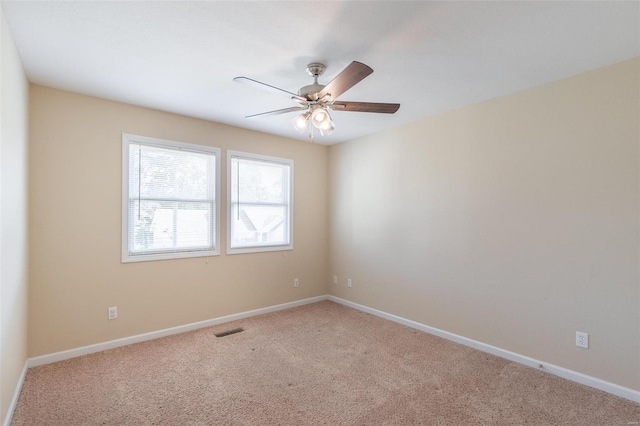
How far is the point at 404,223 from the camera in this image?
3.90 metres

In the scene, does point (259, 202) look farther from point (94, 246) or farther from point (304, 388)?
point (304, 388)

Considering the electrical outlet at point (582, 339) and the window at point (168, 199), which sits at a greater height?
the window at point (168, 199)

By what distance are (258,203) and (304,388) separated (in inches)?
99.2

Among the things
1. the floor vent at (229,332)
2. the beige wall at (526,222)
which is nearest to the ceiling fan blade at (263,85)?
the beige wall at (526,222)

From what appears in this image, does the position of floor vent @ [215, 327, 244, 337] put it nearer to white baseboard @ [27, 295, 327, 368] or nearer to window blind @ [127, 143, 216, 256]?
white baseboard @ [27, 295, 327, 368]

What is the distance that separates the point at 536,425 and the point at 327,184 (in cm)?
378

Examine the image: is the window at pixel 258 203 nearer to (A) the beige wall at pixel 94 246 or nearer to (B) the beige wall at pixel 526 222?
(A) the beige wall at pixel 94 246

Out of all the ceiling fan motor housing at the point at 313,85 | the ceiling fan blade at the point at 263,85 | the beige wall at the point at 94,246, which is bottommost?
the beige wall at the point at 94,246

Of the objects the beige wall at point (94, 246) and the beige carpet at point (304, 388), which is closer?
the beige carpet at point (304, 388)

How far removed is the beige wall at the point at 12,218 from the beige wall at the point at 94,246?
8.4 inches

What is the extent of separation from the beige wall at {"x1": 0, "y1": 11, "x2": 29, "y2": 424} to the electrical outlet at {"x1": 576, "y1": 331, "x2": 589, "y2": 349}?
406 centimetres

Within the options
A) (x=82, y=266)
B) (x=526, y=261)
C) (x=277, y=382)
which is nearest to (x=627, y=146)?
(x=526, y=261)

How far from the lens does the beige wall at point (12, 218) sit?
1.85m

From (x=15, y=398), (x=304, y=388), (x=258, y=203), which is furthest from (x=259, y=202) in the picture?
(x=15, y=398)
